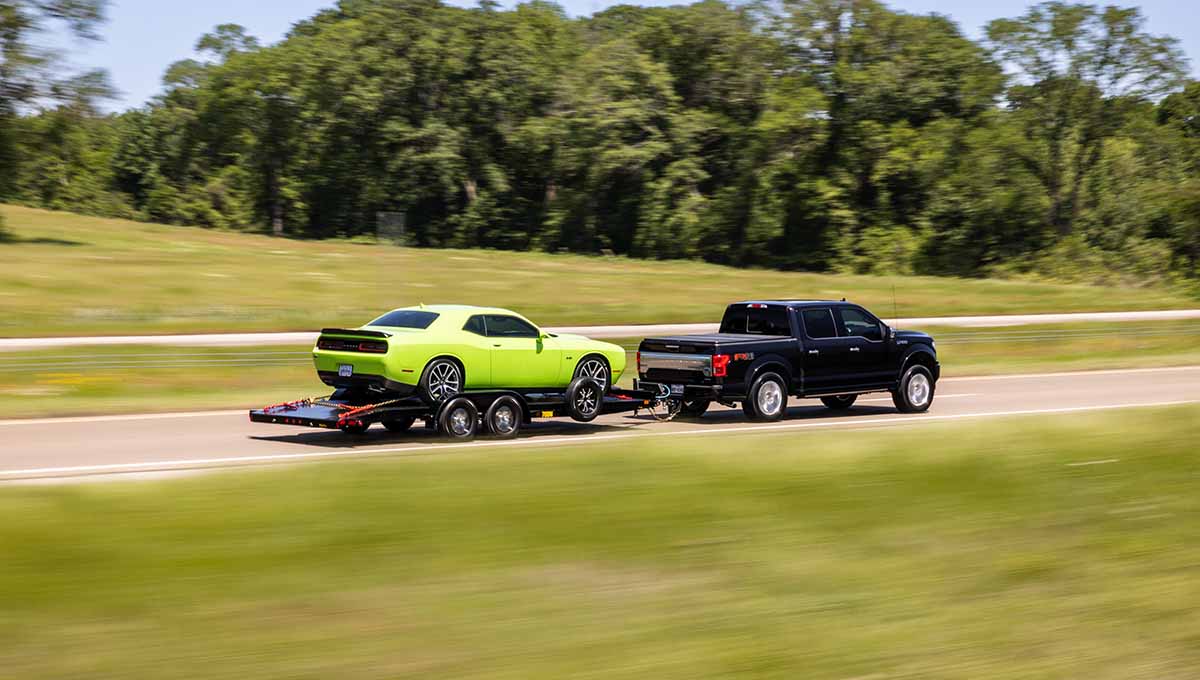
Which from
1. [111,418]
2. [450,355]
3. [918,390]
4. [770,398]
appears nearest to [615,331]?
[918,390]

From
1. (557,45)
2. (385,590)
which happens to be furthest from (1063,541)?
(557,45)

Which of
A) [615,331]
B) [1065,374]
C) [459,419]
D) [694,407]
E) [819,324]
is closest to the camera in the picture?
[459,419]

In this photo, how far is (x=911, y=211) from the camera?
73312mm

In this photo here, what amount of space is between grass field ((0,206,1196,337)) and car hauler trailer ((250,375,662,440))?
1918 cm

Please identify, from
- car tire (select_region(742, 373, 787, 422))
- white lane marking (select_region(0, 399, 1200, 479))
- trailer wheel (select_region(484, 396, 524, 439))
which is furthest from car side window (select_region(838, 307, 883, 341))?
trailer wheel (select_region(484, 396, 524, 439))

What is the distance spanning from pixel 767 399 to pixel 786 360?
70 cm

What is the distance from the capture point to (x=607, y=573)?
6.73 meters

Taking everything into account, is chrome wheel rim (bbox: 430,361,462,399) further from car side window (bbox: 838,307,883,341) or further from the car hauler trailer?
car side window (bbox: 838,307,883,341)

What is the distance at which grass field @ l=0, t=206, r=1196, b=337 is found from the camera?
39.4 m

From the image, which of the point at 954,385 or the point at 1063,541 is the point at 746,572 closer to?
A: the point at 1063,541

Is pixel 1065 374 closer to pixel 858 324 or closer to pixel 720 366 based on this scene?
pixel 858 324

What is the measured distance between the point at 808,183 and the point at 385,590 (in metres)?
68.7

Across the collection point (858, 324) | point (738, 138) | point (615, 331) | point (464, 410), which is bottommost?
point (464, 410)

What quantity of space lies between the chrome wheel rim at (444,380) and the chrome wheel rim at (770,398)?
15.8 feet
